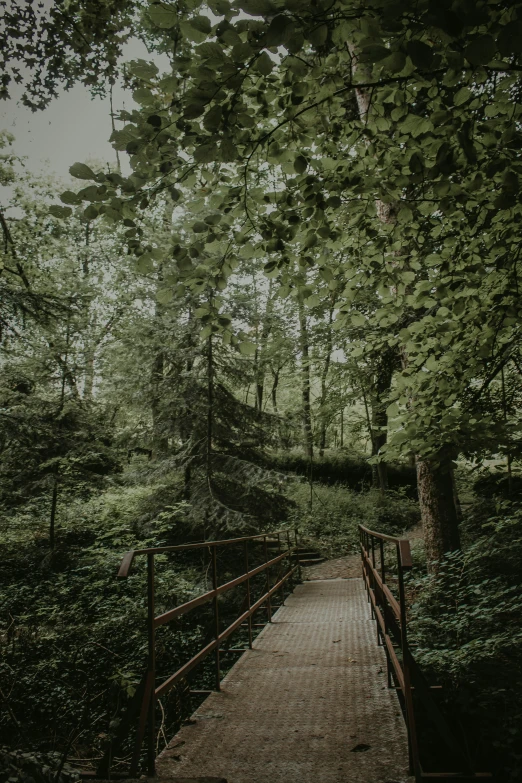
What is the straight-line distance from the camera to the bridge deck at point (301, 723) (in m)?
2.45

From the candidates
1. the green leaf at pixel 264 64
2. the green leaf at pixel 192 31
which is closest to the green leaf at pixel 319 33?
the green leaf at pixel 264 64

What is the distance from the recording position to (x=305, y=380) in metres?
17.3

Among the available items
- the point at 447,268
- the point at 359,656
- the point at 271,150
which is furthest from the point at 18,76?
the point at 359,656

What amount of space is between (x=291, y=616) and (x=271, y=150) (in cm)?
629

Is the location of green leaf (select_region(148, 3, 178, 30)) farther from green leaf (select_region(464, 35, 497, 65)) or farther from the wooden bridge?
the wooden bridge

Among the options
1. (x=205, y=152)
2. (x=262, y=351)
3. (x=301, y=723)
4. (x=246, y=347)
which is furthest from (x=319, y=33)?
(x=262, y=351)

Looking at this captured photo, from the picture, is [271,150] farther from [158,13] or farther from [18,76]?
[18,76]

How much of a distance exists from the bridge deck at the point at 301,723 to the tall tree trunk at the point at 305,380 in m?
2.87

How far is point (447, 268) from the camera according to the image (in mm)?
3859

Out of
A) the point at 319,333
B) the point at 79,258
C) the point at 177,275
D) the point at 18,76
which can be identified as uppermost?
the point at 79,258

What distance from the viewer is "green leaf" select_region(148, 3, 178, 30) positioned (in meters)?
2.10

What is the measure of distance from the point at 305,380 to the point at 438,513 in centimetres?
1143

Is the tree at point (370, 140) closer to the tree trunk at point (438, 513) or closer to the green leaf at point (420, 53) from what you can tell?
the green leaf at point (420, 53)

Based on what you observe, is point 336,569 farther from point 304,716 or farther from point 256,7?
point 256,7
